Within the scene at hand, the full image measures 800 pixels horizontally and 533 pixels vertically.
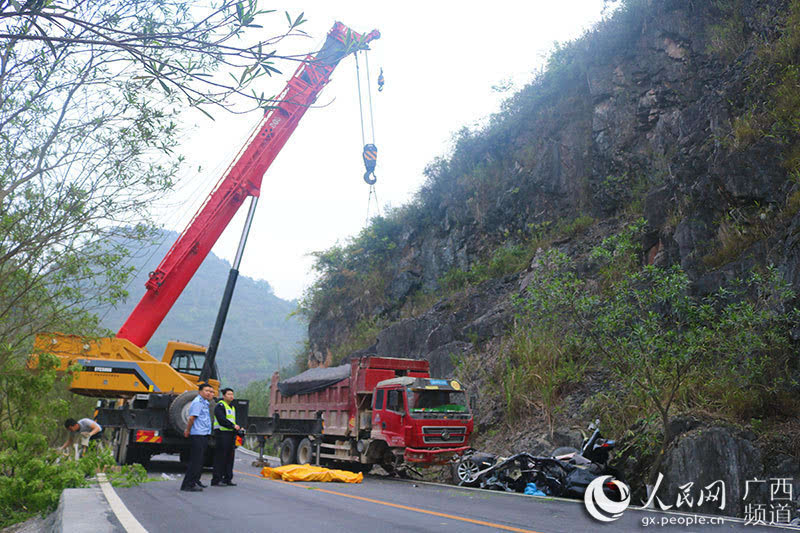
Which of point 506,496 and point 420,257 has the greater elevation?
point 420,257

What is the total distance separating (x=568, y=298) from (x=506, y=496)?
12.4 ft

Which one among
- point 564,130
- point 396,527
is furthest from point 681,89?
point 396,527

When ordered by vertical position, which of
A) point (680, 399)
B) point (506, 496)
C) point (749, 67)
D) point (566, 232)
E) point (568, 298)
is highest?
point (749, 67)

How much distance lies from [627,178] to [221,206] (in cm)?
1442

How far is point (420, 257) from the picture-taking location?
2881cm

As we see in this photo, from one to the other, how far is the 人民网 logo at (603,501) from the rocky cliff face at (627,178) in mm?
1198

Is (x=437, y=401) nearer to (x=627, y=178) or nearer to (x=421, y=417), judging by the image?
(x=421, y=417)

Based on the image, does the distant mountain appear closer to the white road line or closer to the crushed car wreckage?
the crushed car wreckage

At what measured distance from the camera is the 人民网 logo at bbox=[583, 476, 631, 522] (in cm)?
816

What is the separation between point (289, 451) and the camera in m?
17.1

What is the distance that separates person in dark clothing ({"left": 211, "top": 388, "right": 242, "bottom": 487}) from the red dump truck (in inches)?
158

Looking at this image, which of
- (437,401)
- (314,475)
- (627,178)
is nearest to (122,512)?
(314,475)

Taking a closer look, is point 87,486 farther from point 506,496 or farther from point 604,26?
point 604,26

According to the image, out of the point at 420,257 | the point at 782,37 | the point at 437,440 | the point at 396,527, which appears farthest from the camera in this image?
the point at 420,257
